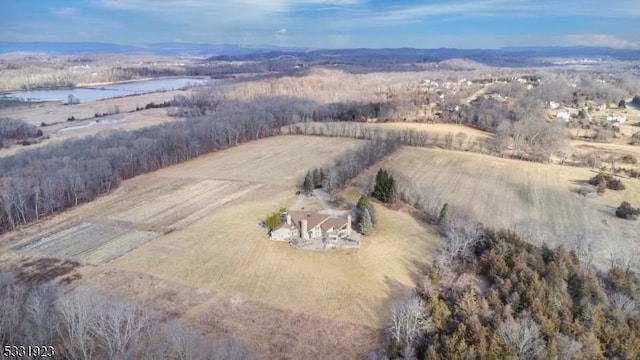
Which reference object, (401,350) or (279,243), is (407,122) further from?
(401,350)

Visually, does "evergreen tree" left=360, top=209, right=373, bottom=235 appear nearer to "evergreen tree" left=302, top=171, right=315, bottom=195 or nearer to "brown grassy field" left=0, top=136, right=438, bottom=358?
"brown grassy field" left=0, top=136, right=438, bottom=358

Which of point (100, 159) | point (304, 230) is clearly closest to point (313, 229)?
point (304, 230)

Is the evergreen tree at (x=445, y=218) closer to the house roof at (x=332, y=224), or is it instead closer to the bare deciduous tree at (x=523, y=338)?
the house roof at (x=332, y=224)

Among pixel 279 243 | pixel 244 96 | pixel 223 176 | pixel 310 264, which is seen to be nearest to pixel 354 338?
pixel 310 264

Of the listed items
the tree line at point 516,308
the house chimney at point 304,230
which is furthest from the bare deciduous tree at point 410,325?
the house chimney at point 304,230

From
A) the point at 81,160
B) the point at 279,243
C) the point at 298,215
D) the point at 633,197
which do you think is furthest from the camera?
the point at 81,160

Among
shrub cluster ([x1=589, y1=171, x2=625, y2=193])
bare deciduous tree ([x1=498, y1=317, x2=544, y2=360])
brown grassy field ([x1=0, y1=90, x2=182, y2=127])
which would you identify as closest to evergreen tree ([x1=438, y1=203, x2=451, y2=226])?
bare deciduous tree ([x1=498, y1=317, x2=544, y2=360])
